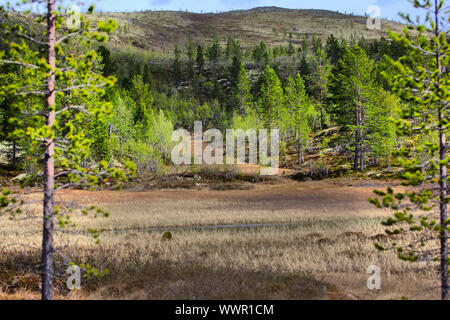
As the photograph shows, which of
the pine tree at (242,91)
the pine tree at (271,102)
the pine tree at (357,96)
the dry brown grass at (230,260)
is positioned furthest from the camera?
the pine tree at (242,91)

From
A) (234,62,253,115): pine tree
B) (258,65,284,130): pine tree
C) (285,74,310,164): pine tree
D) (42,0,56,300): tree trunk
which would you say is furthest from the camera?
(234,62,253,115): pine tree

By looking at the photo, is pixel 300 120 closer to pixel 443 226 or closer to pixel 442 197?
pixel 442 197

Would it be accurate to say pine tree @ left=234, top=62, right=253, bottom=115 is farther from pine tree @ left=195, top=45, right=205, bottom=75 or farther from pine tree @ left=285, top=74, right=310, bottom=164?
pine tree @ left=195, top=45, right=205, bottom=75

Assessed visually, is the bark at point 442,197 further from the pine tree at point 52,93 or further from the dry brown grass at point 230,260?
the pine tree at point 52,93

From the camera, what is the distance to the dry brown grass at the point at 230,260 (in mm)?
10164

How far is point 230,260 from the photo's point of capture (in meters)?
13.7

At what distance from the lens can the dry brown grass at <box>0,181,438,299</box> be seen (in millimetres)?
10164

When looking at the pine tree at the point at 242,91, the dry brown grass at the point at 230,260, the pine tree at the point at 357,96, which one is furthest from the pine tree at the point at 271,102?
the dry brown grass at the point at 230,260

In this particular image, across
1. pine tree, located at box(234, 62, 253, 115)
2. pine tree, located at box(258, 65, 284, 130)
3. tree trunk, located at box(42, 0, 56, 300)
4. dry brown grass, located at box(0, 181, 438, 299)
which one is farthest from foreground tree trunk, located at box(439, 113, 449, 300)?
pine tree, located at box(234, 62, 253, 115)

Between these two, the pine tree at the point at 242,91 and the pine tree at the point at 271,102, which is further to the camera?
the pine tree at the point at 242,91
